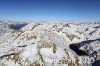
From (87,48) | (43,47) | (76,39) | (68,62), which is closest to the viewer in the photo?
(68,62)

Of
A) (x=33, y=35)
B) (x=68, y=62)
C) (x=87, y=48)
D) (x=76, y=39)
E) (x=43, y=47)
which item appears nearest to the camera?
(x=68, y=62)

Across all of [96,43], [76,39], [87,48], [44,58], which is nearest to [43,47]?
[44,58]

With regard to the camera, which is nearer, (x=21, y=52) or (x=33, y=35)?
(x=21, y=52)

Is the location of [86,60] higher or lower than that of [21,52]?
lower

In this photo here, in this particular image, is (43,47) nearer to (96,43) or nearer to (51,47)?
(51,47)

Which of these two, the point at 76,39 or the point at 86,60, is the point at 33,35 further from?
the point at 86,60

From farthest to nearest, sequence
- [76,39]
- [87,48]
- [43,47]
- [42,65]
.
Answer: [76,39], [87,48], [43,47], [42,65]

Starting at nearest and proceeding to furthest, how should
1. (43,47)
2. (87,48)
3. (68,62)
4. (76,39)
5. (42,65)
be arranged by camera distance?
(42,65) → (68,62) → (43,47) → (87,48) → (76,39)

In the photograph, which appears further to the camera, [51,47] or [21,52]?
[51,47]

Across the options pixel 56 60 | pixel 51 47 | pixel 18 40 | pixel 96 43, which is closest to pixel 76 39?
pixel 96 43
